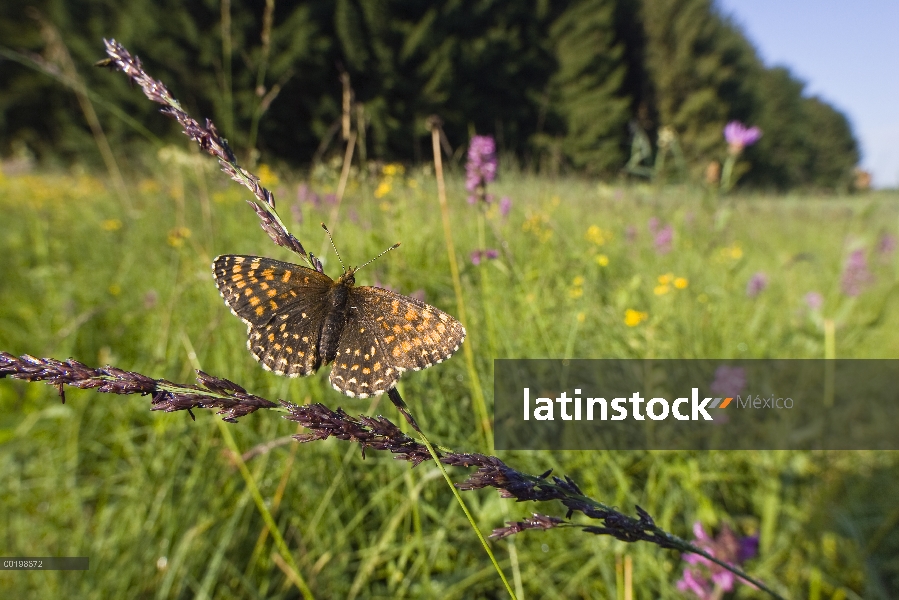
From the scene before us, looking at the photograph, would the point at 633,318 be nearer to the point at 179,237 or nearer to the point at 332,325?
the point at 332,325

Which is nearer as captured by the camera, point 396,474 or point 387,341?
point 387,341

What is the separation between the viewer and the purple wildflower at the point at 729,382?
163cm

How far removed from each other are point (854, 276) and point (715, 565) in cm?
240

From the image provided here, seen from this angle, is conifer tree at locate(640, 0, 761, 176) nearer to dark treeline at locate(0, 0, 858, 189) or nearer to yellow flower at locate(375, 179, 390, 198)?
dark treeline at locate(0, 0, 858, 189)

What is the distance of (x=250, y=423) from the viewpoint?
162 centimetres

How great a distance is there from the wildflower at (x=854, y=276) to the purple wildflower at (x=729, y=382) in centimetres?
159

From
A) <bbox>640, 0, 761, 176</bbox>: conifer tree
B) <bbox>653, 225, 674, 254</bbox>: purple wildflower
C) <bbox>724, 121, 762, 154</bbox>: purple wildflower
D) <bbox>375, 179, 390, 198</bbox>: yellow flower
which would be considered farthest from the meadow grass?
<bbox>640, 0, 761, 176</bbox>: conifer tree

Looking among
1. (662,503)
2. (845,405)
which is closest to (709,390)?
(662,503)

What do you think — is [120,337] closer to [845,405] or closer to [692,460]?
[692,460]

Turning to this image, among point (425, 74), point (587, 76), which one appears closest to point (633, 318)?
point (425, 74)

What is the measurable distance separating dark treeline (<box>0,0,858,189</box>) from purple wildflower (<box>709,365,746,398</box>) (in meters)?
2.14

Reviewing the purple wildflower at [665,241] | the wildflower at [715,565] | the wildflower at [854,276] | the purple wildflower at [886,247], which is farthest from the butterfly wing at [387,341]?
the purple wildflower at [886,247]

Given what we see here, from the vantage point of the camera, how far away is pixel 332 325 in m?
0.95

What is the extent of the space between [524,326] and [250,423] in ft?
3.00
